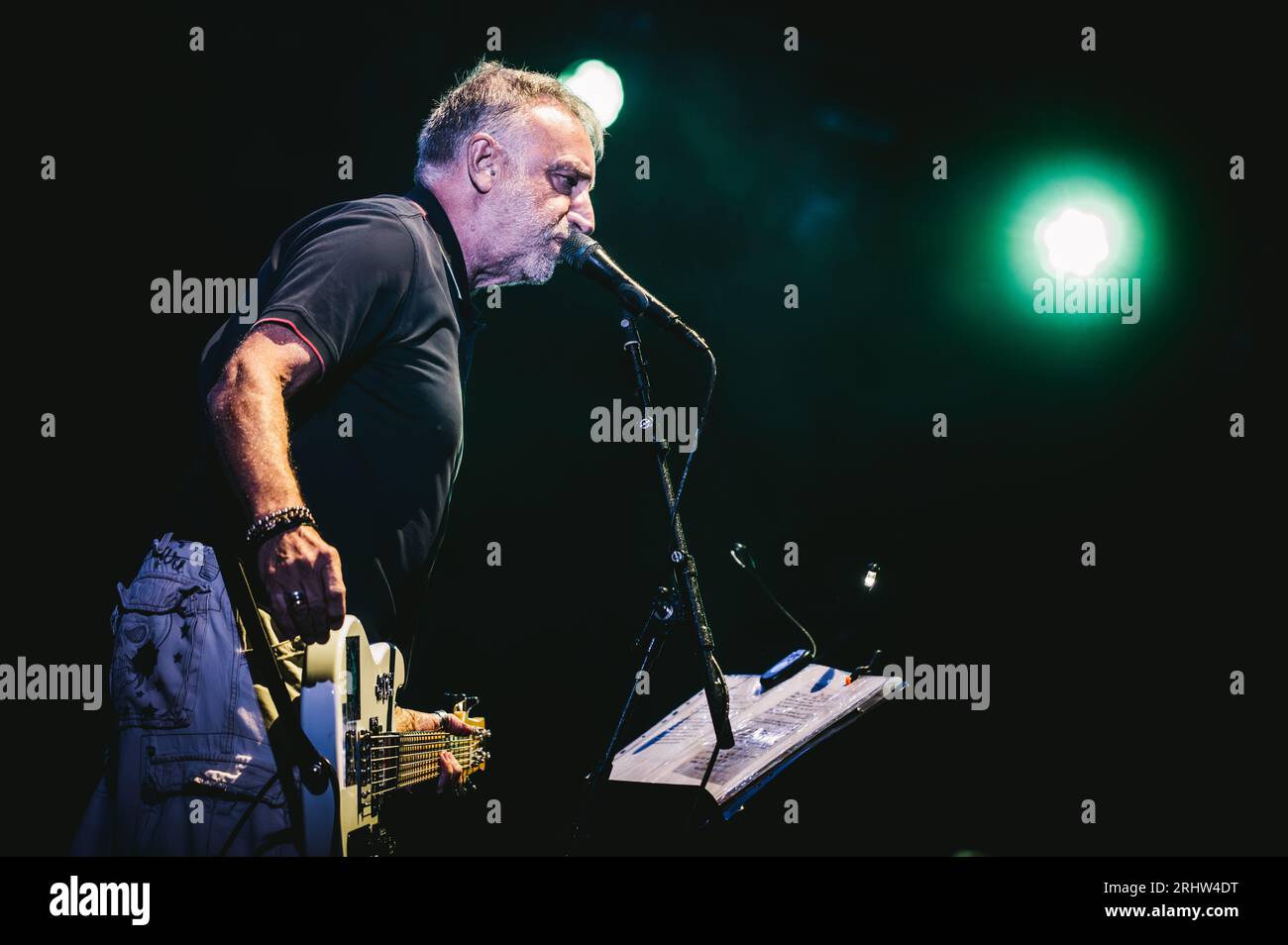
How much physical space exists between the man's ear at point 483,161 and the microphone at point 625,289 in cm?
31

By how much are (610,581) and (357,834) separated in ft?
8.12

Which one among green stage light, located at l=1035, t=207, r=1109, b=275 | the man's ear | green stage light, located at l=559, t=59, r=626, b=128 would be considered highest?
green stage light, located at l=559, t=59, r=626, b=128

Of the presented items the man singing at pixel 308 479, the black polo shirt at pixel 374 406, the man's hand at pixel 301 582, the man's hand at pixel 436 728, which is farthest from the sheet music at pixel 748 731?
the man's hand at pixel 301 582

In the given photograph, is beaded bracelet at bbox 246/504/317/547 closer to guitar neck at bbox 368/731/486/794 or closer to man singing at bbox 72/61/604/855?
man singing at bbox 72/61/604/855

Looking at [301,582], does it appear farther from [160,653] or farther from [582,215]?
[582,215]

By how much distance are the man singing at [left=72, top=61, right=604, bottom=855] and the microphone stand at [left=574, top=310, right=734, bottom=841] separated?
433 millimetres

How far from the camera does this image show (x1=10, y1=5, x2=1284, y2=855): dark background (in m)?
3.62

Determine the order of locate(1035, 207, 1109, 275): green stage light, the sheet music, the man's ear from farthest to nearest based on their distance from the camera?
1. locate(1035, 207, 1109, 275): green stage light
2. the man's ear
3. the sheet music

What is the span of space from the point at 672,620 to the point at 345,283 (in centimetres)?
115

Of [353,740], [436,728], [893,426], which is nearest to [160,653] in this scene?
[353,740]

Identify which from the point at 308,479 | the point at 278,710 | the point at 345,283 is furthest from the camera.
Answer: the point at 308,479

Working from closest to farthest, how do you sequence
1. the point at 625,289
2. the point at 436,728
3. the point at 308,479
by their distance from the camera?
1. the point at 308,479
2. the point at 625,289
3. the point at 436,728

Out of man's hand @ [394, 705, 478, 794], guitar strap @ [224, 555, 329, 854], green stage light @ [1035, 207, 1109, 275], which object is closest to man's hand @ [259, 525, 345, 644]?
guitar strap @ [224, 555, 329, 854]

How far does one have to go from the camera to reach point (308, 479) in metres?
1.70
